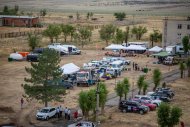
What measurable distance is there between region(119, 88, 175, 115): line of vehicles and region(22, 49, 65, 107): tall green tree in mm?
3948

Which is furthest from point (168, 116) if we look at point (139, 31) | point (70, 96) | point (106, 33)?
point (139, 31)

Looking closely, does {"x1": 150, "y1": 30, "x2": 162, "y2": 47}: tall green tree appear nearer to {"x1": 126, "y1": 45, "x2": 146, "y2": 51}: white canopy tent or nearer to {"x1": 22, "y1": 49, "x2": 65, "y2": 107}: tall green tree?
{"x1": 126, "y1": 45, "x2": 146, "y2": 51}: white canopy tent

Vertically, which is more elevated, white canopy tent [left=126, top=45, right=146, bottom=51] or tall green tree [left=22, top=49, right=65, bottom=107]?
tall green tree [left=22, top=49, right=65, bottom=107]

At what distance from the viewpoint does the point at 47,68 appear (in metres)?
26.8

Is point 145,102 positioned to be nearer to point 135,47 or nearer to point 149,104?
point 149,104

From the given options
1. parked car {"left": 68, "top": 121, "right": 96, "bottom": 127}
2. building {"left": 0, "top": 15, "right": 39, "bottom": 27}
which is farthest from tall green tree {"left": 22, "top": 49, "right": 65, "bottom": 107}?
building {"left": 0, "top": 15, "right": 39, "bottom": 27}

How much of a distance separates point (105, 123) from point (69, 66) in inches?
514

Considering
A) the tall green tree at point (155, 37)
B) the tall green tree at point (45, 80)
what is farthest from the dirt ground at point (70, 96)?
the tall green tree at point (155, 37)

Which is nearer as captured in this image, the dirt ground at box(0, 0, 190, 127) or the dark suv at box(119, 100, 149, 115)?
the dirt ground at box(0, 0, 190, 127)

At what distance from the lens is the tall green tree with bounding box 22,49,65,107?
2614cm

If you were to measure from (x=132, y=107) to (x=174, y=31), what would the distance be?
33631 millimetres

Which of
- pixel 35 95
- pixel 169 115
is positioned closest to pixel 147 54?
pixel 35 95

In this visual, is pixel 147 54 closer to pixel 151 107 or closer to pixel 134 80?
pixel 134 80

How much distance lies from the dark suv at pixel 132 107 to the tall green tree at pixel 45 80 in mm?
3714
